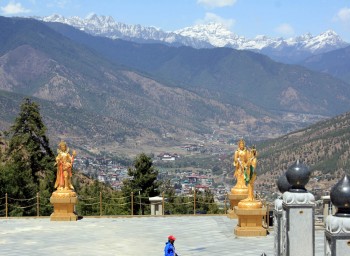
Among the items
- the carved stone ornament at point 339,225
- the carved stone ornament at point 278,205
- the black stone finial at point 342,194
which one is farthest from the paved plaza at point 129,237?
the black stone finial at point 342,194

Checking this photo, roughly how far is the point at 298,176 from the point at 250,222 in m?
8.03

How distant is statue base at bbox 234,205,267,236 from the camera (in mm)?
20719

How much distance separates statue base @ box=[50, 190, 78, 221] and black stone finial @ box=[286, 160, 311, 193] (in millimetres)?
12846

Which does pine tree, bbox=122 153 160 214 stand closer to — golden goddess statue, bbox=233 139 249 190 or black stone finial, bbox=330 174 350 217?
golden goddess statue, bbox=233 139 249 190

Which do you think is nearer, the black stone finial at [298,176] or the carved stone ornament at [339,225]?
the carved stone ornament at [339,225]

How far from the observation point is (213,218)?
25047 mm

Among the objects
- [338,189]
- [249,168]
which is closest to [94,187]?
[249,168]

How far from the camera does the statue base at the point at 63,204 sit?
24.6 m

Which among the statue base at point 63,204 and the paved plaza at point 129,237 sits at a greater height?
the statue base at point 63,204

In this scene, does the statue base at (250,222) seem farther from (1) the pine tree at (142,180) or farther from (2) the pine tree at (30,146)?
(2) the pine tree at (30,146)

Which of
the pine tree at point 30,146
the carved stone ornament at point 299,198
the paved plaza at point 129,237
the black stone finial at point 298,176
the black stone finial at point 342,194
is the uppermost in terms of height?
the pine tree at point 30,146

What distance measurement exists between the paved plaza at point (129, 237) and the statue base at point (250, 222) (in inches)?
11.2

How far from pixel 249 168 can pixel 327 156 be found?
332 feet

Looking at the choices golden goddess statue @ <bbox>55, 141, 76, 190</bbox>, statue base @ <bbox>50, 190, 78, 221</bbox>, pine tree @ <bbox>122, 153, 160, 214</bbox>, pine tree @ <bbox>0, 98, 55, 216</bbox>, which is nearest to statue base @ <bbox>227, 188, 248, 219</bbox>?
statue base @ <bbox>50, 190, 78, 221</bbox>
